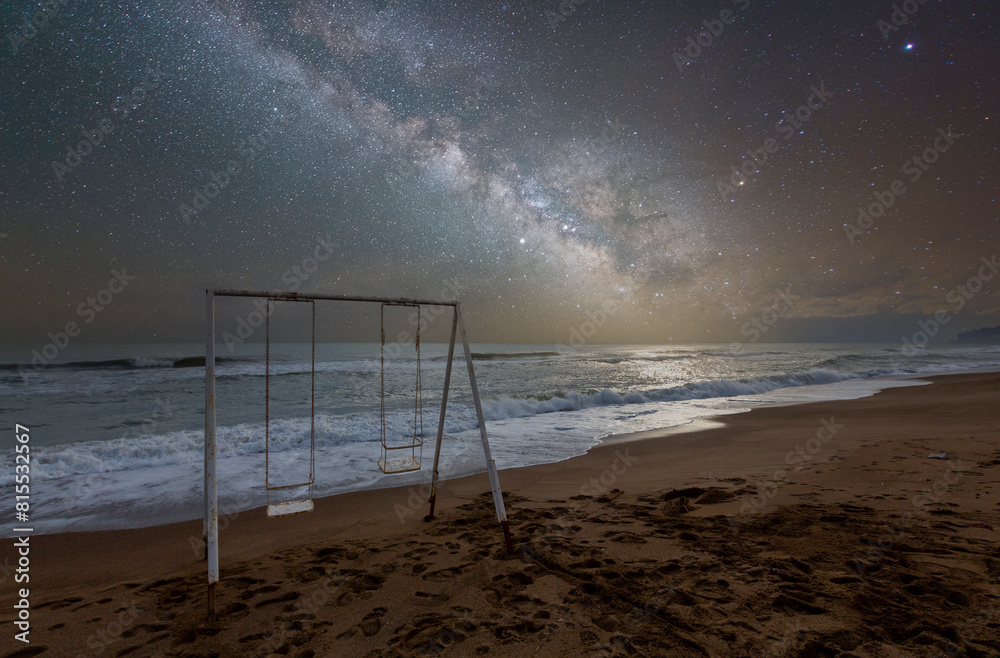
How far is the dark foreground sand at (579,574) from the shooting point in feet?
10.1

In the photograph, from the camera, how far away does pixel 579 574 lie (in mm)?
3928

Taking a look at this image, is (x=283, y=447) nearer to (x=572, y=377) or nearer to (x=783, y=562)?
(x=783, y=562)

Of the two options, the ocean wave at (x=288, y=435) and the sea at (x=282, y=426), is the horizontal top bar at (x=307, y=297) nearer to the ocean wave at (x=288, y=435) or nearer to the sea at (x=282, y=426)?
the sea at (x=282, y=426)

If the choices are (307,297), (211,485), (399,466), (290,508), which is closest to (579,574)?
(399,466)

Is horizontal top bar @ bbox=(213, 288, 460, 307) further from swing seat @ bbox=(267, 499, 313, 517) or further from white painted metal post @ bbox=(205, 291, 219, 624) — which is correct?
swing seat @ bbox=(267, 499, 313, 517)

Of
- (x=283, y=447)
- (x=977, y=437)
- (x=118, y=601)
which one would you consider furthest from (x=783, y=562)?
(x=283, y=447)

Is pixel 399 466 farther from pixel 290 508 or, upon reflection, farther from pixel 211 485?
pixel 211 485

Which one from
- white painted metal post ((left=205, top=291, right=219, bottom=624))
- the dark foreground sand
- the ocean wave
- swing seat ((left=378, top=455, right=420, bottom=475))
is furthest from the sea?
the dark foreground sand

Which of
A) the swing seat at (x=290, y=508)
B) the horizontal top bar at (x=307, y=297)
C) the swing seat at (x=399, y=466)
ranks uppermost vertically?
the horizontal top bar at (x=307, y=297)

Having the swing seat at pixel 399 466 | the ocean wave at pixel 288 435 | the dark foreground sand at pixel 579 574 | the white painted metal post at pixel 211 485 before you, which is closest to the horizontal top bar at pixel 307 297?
the white painted metal post at pixel 211 485

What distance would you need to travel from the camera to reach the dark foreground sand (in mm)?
3066

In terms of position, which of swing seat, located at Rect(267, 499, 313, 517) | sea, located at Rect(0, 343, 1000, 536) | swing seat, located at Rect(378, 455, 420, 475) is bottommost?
sea, located at Rect(0, 343, 1000, 536)

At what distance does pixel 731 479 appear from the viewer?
671 centimetres

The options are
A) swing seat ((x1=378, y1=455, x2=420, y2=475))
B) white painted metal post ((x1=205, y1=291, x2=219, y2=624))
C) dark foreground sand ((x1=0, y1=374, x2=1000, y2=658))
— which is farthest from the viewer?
swing seat ((x1=378, y1=455, x2=420, y2=475))
